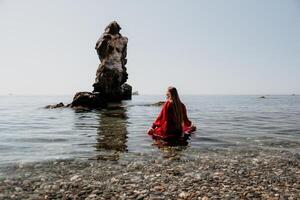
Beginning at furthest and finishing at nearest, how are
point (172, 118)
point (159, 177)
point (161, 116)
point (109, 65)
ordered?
point (109, 65)
point (161, 116)
point (172, 118)
point (159, 177)

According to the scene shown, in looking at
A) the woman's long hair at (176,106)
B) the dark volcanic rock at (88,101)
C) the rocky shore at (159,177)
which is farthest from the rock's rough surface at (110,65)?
the rocky shore at (159,177)

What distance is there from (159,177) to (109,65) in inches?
2440

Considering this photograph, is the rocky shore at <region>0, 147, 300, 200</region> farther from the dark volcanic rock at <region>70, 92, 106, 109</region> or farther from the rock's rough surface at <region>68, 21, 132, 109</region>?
the rock's rough surface at <region>68, 21, 132, 109</region>

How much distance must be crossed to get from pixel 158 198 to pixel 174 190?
0.62 m

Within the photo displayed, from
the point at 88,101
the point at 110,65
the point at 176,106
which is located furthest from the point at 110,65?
the point at 176,106

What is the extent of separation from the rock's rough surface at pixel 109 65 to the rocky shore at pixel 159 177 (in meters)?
57.6

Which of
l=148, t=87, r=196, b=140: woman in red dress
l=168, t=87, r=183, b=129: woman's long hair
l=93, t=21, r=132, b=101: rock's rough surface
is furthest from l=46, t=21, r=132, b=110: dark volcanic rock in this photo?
l=168, t=87, r=183, b=129: woman's long hair

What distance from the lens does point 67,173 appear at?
29.2 ft

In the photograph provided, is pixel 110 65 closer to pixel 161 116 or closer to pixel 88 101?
pixel 88 101

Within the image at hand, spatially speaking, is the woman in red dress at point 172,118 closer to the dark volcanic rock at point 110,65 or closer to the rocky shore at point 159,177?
the rocky shore at point 159,177

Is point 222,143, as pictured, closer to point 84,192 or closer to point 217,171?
point 217,171

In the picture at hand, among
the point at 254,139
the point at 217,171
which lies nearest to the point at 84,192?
the point at 217,171

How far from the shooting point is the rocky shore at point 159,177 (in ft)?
23.5

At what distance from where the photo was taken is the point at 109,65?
225 feet
